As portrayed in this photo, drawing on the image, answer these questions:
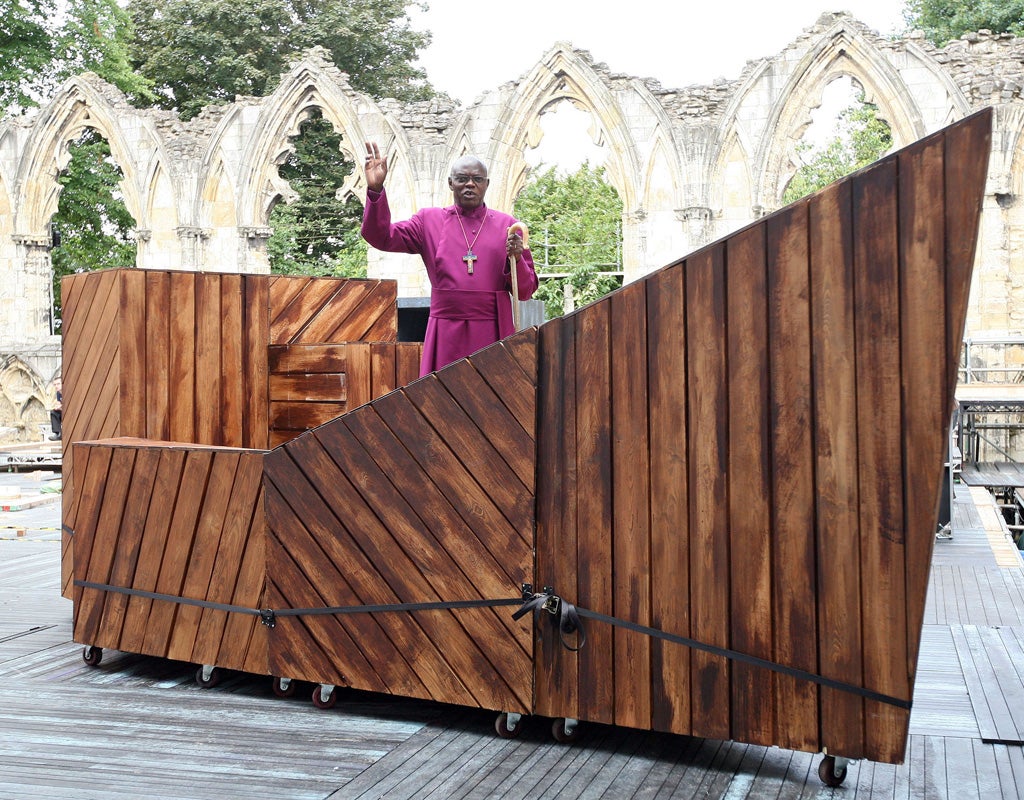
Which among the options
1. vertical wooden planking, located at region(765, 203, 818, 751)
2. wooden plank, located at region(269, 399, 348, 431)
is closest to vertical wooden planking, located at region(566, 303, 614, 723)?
vertical wooden planking, located at region(765, 203, 818, 751)

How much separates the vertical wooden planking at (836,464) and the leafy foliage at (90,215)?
22.9 meters

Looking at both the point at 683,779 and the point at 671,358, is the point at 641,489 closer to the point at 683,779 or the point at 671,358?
the point at 671,358

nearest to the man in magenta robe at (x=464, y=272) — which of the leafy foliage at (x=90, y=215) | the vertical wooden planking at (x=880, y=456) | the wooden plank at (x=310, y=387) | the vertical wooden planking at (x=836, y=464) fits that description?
the wooden plank at (x=310, y=387)

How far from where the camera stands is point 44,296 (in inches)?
768

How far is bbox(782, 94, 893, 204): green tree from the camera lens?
123ft

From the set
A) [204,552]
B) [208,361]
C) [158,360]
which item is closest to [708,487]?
[204,552]

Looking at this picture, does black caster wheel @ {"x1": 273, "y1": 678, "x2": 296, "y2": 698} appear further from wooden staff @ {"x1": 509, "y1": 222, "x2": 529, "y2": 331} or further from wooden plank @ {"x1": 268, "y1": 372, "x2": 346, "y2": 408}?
wooden staff @ {"x1": 509, "y1": 222, "x2": 529, "y2": 331}

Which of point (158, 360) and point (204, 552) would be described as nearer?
point (204, 552)

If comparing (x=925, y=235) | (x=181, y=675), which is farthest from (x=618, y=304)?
(x=181, y=675)

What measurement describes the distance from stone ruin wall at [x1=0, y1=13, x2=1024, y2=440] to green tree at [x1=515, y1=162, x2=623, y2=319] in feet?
39.5

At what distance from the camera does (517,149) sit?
55.1 ft

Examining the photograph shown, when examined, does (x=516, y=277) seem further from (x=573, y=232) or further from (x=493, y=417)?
(x=573, y=232)

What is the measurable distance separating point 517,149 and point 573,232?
56.7 feet

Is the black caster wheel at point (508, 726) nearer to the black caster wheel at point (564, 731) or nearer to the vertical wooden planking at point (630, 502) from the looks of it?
the black caster wheel at point (564, 731)
